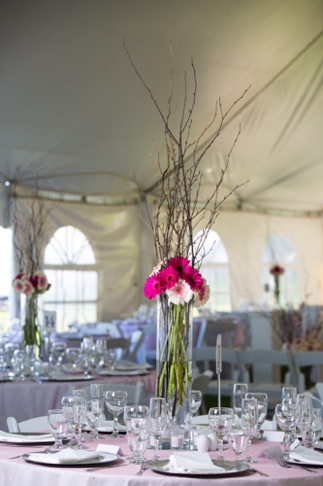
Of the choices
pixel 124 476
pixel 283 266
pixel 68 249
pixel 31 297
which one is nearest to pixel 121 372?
→ pixel 31 297

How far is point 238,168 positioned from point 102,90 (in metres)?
3.99

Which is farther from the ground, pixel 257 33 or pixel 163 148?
pixel 257 33

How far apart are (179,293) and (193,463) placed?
0.77 m

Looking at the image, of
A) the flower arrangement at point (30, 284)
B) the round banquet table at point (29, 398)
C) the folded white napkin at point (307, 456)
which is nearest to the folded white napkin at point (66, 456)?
the folded white napkin at point (307, 456)

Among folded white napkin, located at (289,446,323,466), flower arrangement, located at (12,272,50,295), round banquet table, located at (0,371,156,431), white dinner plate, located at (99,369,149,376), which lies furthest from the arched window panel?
folded white napkin, located at (289,446,323,466)

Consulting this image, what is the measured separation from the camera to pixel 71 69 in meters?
8.66

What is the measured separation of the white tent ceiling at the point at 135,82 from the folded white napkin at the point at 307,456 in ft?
17.5

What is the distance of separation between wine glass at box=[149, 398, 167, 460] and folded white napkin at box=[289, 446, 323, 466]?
1.45ft

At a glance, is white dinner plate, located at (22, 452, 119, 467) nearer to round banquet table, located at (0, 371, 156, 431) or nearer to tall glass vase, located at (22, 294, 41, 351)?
round banquet table, located at (0, 371, 156, 431)

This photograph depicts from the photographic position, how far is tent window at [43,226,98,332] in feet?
40.5

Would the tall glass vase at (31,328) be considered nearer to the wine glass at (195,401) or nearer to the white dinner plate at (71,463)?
the wine glass at (195,401)

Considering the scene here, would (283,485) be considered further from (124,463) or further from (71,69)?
(71,69)

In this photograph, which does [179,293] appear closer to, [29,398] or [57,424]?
[57,424]

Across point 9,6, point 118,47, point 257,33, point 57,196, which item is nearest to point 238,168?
point 57,196
